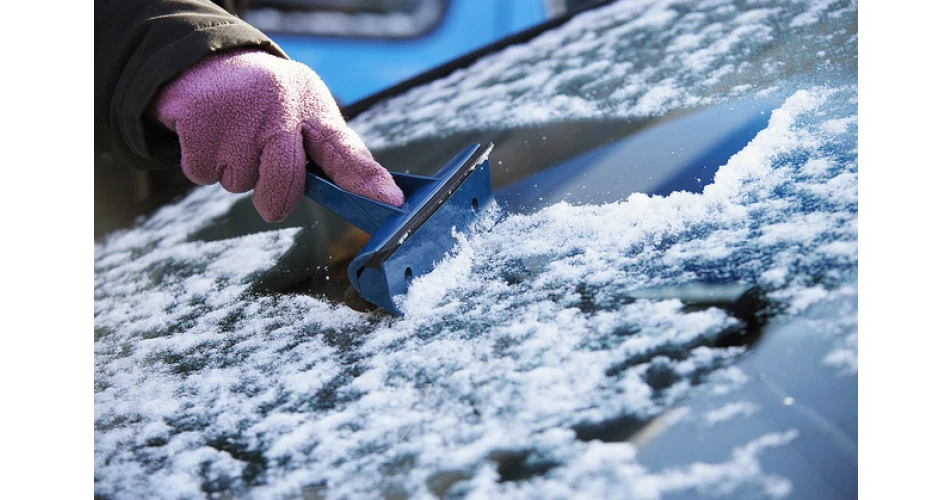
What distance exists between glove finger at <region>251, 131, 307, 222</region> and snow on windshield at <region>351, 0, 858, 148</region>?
0.57 metres

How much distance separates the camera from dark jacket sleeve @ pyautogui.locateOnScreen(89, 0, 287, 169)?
3.49 feet

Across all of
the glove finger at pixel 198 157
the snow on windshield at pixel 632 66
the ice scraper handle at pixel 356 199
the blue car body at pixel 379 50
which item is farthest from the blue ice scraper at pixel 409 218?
the blue car body at pixel 379 50

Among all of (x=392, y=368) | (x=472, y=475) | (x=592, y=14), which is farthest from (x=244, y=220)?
(x=592, y=14)

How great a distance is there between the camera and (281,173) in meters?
1.05

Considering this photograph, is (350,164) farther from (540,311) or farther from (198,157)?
(540,311)

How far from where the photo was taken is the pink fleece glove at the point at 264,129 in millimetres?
1036

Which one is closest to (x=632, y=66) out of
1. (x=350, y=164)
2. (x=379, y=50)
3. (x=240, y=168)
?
(x=350, y=164)

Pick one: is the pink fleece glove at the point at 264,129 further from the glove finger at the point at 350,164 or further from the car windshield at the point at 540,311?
the car windshield at the point at 540,311

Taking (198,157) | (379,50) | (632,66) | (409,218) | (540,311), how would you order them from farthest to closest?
(379,50) → (632,66) → (198,157) → (409,218) → (540,311)

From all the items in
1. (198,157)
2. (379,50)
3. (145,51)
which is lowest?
(198,157)

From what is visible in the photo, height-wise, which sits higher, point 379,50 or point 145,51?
point 379,50

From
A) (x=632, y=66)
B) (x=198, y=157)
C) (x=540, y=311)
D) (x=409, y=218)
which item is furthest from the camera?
(x=632, y=66)

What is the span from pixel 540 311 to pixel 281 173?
1.47 feet

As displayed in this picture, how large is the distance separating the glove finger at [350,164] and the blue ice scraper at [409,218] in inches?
0.8
